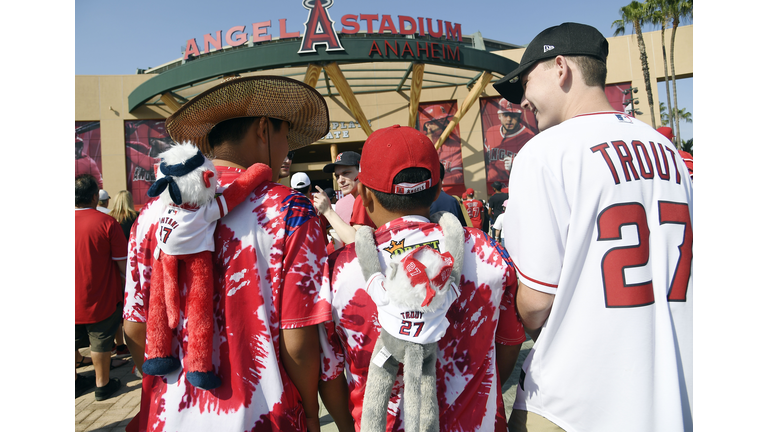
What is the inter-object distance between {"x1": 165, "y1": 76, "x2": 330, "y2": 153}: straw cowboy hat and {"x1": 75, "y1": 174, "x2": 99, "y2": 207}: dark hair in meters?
2.83

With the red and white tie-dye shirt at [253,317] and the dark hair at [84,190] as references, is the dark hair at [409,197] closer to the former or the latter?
the red and white tie-dye shirt at [253,317]

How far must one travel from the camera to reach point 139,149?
759 inches

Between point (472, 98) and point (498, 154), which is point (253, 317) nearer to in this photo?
point (472, 98)

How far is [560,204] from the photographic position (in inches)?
48.9

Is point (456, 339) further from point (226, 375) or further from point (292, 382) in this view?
point (226, 375)

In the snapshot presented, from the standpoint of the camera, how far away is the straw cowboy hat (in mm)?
1520

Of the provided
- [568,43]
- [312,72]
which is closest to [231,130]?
[568,43]

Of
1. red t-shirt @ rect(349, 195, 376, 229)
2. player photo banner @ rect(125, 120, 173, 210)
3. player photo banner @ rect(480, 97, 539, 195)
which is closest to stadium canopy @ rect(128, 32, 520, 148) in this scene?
player photo banner @ rect(125, 120, 173, 210)

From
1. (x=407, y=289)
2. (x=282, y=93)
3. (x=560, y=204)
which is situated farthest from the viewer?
(x=282, y=93)

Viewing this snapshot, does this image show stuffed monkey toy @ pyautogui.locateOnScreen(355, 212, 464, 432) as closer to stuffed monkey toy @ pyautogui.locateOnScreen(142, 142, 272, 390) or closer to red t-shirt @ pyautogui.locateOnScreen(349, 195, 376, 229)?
stuffed monkey toy @ pyautogui.locateOnScreen(142, 142, 272, 390)

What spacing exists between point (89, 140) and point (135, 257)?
22.5 meters

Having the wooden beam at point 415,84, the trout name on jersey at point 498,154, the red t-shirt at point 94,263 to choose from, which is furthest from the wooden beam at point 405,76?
the red t-shirt at point 94,263

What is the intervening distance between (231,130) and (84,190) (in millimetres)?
3253

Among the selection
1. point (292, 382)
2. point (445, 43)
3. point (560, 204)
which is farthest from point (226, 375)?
point (445, 43)
